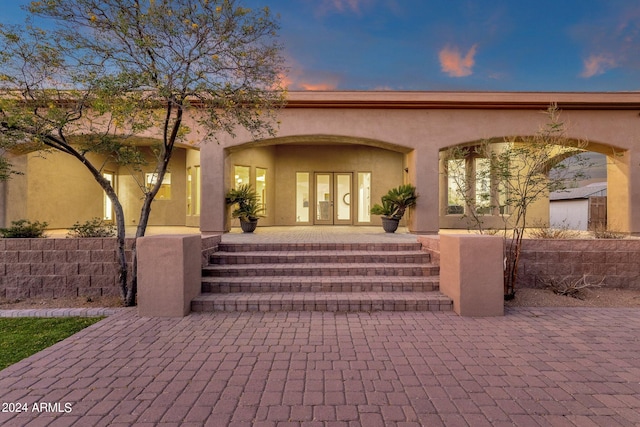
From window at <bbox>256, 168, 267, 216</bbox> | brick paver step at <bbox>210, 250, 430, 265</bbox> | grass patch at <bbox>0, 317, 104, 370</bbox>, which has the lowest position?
grass patch at <bbox>0, 317, 104, 370</bbox>

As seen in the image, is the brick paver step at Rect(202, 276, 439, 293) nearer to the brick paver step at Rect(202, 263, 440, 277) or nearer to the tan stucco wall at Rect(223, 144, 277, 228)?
the brick paver step at Rect(202, 263, 440, 277)

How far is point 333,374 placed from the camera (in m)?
2.84

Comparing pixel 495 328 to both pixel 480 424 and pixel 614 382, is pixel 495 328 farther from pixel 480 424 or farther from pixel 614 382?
pixel 480 424

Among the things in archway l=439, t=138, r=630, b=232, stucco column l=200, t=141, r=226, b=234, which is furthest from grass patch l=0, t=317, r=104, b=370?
archway l=439, t=138, r=630, b=232

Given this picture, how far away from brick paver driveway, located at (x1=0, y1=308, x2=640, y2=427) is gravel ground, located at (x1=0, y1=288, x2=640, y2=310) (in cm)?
82

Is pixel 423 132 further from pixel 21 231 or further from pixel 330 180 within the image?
pixel 21 231

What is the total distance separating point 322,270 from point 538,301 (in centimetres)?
377

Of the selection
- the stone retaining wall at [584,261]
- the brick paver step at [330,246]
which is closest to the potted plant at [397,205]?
the brick paver step at [330,246]

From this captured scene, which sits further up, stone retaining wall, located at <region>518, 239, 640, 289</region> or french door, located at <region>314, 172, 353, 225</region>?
french door, located at <region>314, 172, 353, 225</region>

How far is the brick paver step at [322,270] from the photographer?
18.0 ft

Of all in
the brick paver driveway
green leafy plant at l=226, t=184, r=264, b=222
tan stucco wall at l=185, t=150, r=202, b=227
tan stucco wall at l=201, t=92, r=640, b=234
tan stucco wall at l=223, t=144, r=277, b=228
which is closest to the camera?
the brick paver driveway

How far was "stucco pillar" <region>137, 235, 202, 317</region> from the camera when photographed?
441cm

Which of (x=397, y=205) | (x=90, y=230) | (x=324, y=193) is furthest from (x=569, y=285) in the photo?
(x=324, y=193)

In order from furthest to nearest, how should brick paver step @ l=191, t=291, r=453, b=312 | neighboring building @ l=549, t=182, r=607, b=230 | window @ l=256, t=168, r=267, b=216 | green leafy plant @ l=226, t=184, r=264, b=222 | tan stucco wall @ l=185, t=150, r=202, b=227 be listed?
1. neighboring building @ l=549, t=182, r=607, b=230
2. window @ l=256, t=168, r=267, b=216
3. tan stucco wall @ l=185, t=150, r=202, b=227
4. green leafy plant @ l=226, t=184, r=264, b=222
5. brick paver step @ l=191, t=291, r=453, b=312
